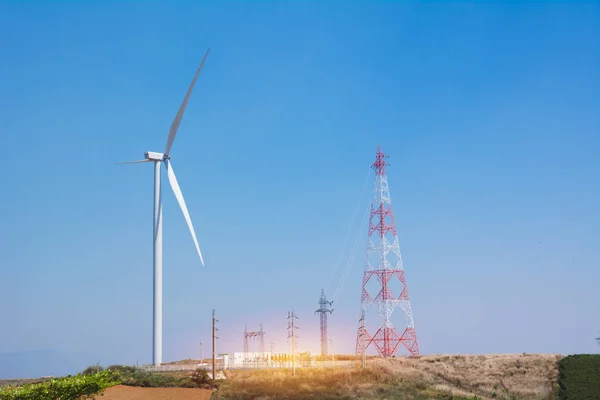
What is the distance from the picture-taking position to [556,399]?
174ft

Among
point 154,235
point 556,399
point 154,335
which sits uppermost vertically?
point 154,235

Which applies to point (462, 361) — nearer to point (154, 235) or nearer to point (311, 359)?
point (311, 359)

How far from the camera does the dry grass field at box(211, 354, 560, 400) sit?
5375 centimetres

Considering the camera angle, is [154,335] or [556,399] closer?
[556,399]

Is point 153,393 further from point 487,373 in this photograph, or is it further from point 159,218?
point 487,373

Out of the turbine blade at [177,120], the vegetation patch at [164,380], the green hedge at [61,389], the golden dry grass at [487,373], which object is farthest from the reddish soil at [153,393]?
the turbine blade at [177,120]

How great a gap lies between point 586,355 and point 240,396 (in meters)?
35.8

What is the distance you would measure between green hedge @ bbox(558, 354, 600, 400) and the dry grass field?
93 centimetres

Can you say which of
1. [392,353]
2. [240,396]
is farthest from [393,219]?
[240,396]

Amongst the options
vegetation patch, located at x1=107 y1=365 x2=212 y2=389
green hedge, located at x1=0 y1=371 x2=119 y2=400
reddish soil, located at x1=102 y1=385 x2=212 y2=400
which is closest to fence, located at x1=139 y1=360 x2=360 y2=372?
vegetation patch, located at x1=107 y1=365 x2=212 y2=389

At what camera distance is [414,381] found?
59.8 meters

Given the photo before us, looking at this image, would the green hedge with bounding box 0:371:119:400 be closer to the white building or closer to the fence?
the fence

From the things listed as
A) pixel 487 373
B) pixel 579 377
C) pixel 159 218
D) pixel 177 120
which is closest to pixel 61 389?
pixel 159 218

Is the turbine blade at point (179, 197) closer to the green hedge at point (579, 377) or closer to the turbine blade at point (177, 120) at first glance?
the turbine blade at point (177, 120)
